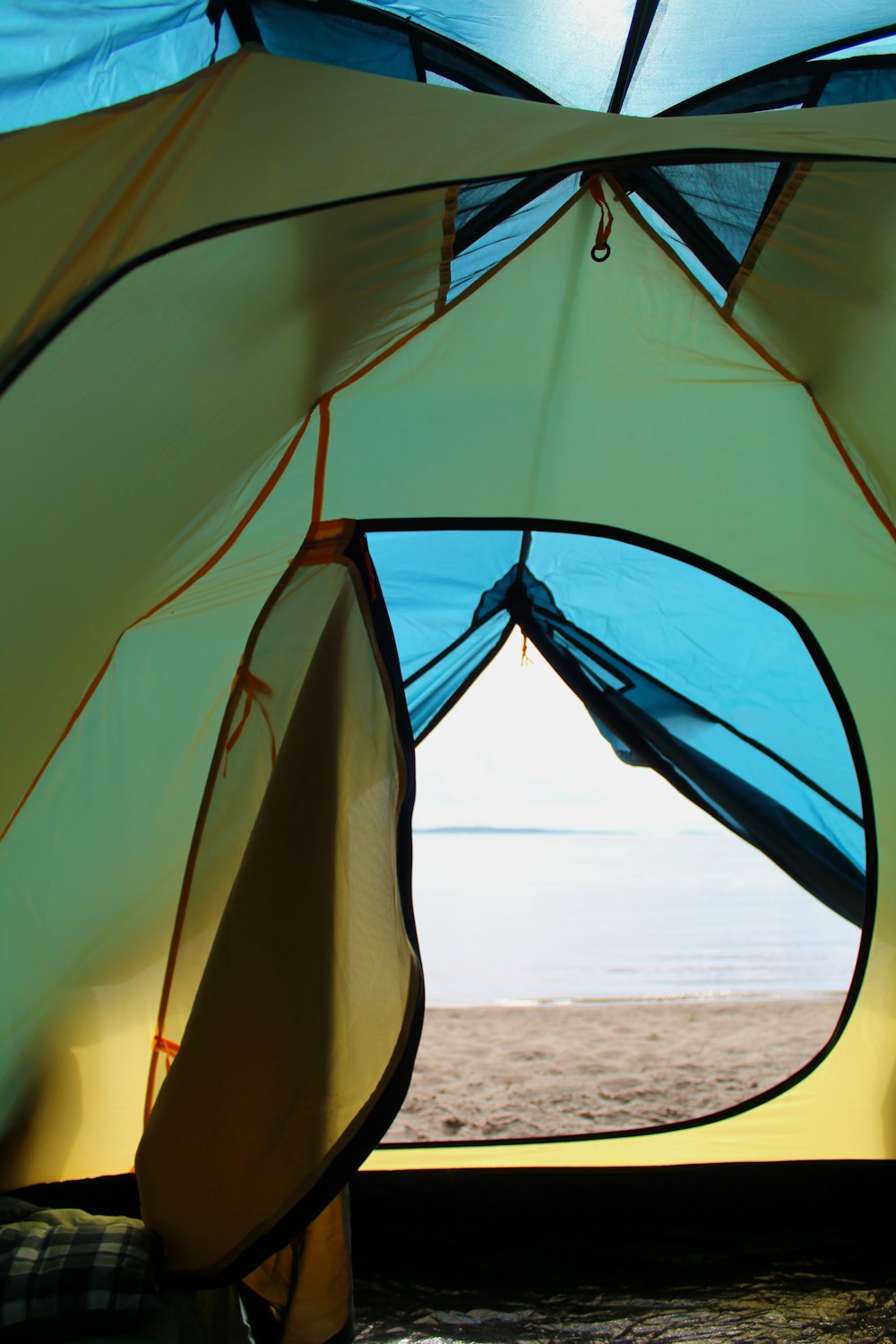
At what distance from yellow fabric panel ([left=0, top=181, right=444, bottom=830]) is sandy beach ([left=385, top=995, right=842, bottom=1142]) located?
1.70 metres

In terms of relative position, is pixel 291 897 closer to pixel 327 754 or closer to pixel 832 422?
pixel 327 754

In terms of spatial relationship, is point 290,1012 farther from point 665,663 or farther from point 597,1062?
point 597,1062

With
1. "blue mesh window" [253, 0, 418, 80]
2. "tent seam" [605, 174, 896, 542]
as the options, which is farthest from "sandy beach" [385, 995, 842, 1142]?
"blue mesh window" [253, 0, 418, 80]

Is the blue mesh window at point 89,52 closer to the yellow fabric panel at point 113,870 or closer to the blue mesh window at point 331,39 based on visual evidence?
the blue mesh window at point 331,39

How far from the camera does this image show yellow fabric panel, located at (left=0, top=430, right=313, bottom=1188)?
5.98ft

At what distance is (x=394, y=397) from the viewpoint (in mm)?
1920

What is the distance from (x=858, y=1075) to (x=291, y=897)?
4.69ft

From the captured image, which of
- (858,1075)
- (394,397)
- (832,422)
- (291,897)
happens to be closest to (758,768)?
(858,1075)

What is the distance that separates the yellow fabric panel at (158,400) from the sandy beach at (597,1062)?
170cm

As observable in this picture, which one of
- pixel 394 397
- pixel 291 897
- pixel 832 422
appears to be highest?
pixel 394 397

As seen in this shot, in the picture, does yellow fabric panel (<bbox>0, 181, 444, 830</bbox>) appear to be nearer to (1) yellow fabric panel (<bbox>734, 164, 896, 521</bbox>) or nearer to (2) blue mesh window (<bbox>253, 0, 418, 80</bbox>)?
(2) blue mesh window (<bbox>253, 0, 418, 80</bbox>)

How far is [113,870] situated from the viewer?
193cm

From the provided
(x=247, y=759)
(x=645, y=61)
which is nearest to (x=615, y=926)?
(x=247, y=759)

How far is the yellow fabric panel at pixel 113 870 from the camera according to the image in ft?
5.98
